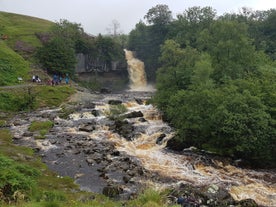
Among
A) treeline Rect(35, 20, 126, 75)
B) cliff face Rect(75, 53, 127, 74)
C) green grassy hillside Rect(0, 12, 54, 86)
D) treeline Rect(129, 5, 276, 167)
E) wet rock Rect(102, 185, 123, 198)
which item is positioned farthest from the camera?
cliff face Rect(75, 53, 127, 74)

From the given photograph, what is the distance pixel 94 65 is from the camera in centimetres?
10394

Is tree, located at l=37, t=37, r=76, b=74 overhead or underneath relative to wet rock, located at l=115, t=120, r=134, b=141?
overhead

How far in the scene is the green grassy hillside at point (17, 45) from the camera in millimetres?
74500

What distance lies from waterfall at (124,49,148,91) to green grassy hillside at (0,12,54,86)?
1079 inches

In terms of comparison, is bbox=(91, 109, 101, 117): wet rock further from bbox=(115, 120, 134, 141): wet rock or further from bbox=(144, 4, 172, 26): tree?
bbox=(144, 4, 172, 26): tree

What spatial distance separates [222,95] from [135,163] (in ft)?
36.8

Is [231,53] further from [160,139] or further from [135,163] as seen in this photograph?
[135,163]

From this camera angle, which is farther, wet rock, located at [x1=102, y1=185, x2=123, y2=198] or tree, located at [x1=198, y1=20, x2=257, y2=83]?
tree, located at [x1=198, y1=20, x2=257, y2=83]

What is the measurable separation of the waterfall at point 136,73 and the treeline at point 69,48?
405 cm

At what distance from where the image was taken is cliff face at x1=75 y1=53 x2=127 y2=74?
331 ft

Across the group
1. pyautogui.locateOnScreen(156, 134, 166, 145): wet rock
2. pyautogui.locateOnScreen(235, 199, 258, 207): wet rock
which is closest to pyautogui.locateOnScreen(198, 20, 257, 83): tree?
pyautogui.locateOnScreen(156, 134, 166, 145): wet rock

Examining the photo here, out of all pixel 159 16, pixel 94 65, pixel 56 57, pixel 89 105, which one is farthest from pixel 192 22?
pixel 89 105

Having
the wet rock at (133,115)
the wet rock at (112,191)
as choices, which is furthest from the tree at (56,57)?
the wet rock at (112,191)

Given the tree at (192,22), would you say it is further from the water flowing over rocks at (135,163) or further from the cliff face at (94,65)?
the water flowing over rocks at (135,163)
